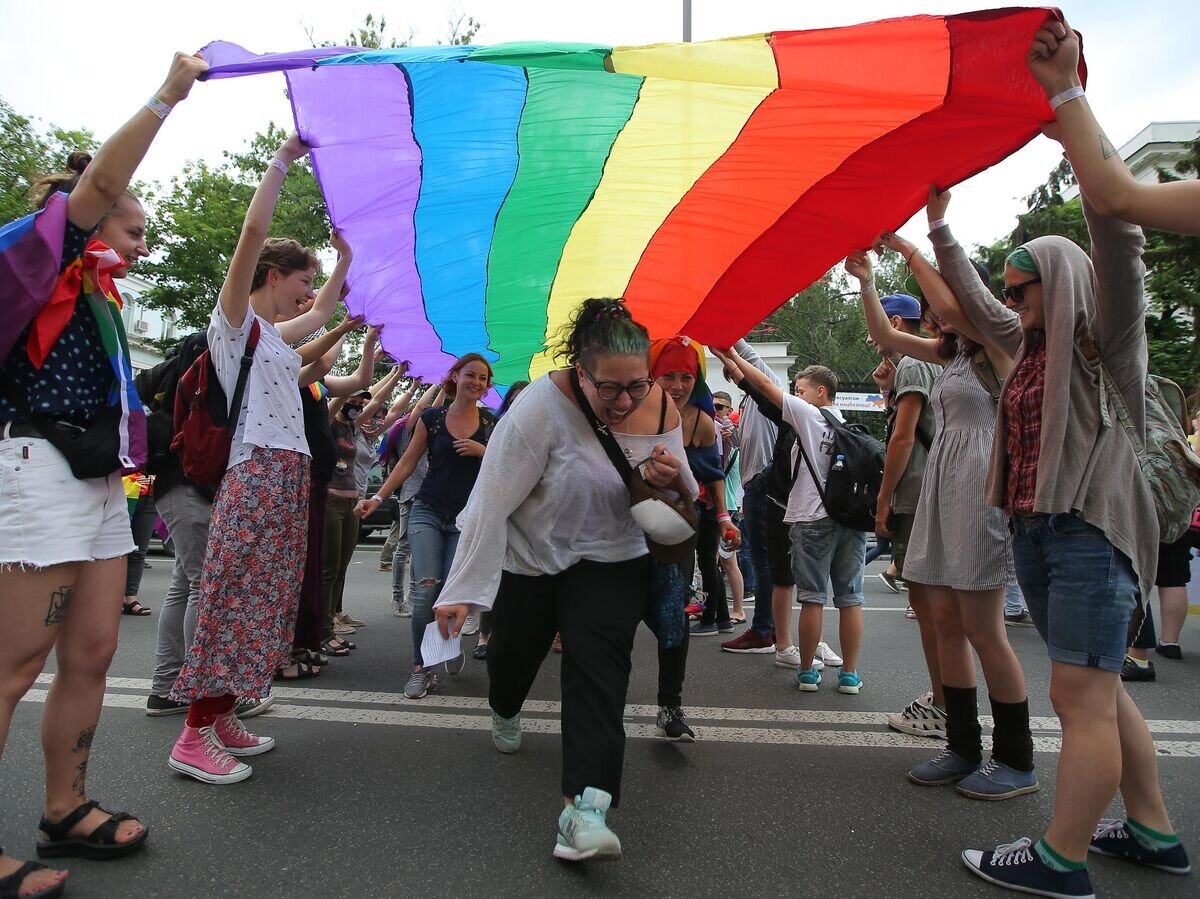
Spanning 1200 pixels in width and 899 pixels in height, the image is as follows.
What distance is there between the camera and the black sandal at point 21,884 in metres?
2.04

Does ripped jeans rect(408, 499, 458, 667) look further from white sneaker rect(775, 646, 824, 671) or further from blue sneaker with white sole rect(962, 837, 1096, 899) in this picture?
blue sneaker with white sole rect(962, 837, 1096, 899)

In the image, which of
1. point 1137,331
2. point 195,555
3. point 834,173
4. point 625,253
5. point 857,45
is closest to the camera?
point 1137,331

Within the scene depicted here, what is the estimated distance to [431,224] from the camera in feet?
14.0

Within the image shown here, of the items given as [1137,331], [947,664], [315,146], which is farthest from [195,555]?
[1137,331]

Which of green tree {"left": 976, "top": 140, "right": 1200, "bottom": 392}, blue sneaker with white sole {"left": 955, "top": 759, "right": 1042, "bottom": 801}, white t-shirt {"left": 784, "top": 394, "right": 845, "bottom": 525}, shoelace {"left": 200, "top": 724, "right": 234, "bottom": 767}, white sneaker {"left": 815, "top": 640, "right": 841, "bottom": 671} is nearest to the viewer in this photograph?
blue sneaker with white sole {"left": 955, "top": 759, "right": 1042, "bottom": 801}

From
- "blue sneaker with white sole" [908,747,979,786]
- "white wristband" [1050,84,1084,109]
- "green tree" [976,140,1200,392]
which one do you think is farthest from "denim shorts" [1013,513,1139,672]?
"green tree" [976,140,1200,392]

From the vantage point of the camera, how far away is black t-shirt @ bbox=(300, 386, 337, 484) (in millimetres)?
4230

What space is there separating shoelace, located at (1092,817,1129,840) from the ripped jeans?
10.9ft

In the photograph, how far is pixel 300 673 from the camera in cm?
467

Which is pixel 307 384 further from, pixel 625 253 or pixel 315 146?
pixel 625 253

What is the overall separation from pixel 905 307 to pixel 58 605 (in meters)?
3.71

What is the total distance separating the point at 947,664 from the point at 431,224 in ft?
11.4

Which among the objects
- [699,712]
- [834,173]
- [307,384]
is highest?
[834,173]

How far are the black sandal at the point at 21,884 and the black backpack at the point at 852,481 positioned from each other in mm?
3772
